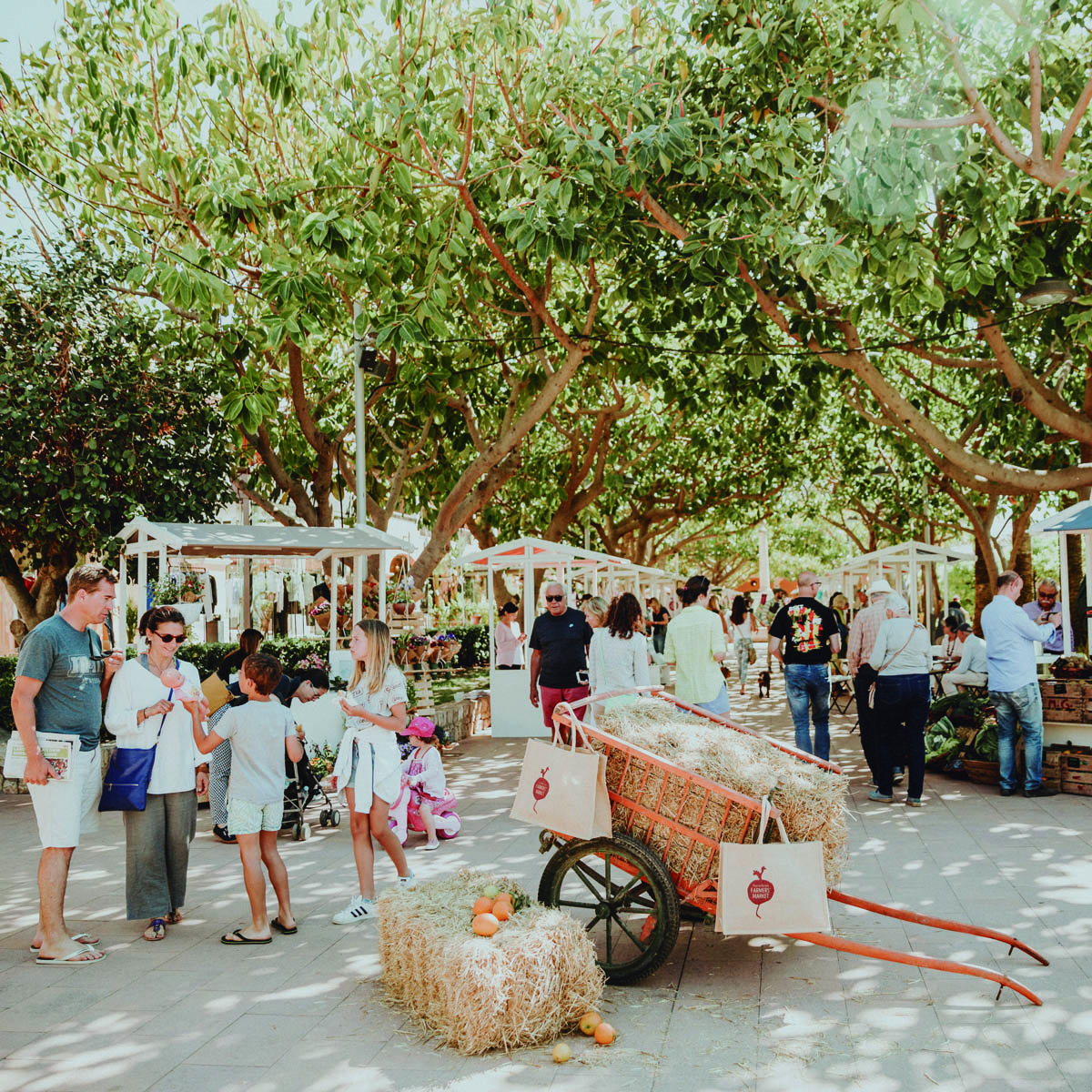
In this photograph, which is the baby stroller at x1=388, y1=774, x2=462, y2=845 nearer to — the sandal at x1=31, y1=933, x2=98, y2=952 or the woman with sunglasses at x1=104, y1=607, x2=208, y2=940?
the woman with sunglasses at x1=104, y1=607, x2=208, y2=940

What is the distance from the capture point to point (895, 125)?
836 cm

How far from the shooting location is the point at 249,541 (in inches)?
434

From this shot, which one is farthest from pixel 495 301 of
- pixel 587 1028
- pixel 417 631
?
pixel 587 1028

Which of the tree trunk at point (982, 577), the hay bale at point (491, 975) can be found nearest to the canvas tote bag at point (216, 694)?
the hay bale at point (491, 975)

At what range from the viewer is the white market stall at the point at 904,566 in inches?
766

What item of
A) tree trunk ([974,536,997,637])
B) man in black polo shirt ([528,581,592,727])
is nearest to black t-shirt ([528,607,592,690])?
man in black polo shirt ([528,581,592,727])

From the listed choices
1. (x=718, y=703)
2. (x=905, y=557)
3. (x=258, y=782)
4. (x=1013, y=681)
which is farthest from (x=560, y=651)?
(x=905, y=557)

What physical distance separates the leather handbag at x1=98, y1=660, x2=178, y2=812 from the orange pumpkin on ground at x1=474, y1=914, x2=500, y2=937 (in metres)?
2.26

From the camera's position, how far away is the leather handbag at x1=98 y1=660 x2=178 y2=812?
573 cm

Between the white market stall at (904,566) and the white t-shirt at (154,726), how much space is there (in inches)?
421

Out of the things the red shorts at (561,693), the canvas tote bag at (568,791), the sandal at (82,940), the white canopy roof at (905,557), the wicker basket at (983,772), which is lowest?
the sandal at (82,940)

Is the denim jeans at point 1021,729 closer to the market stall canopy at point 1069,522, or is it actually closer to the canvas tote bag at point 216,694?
the market stall canopy at point 1069,522

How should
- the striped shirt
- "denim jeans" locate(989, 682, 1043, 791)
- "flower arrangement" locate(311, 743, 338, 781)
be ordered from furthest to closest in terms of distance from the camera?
the striped shirt → "flower arrangement" locate(311, 743, 338, 781) → "denim jeans" locate(989, 682, 1043, 791)

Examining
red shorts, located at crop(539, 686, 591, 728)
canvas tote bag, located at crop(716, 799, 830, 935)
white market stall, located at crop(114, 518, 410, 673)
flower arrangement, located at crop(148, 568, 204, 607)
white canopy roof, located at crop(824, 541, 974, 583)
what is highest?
white canopy roof, located at crop(824, 541, 974, 583)
